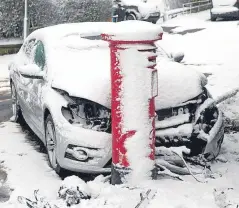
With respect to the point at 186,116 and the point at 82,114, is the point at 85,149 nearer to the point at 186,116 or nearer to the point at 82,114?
the point at 82,114

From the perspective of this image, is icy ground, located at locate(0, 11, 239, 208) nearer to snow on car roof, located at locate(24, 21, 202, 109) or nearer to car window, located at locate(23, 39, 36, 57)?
snow on car roof, located at locate(24, 21, 202, 109)

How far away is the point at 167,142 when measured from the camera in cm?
554

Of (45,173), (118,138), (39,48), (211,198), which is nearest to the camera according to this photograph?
(211,198)

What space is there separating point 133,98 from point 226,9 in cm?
1867

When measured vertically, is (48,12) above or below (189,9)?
above

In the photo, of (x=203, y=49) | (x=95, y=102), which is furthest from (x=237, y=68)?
(x=95, y=102)

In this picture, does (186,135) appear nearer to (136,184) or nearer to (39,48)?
(136,184)

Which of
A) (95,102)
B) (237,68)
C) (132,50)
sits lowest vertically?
(237,68)

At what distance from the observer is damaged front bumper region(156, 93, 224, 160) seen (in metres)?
5.57

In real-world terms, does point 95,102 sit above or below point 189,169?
above

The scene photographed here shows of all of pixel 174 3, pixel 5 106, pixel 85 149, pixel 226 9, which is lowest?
pixel 5 106

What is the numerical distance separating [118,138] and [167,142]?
0.78 m

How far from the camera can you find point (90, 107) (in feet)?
18.1

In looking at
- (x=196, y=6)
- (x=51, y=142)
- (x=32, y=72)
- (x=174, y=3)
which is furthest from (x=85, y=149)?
(x=174, y=3)
